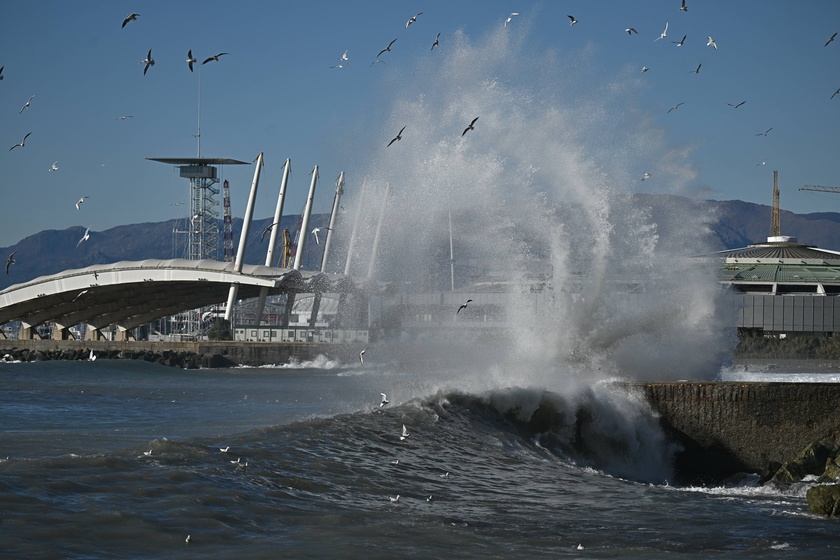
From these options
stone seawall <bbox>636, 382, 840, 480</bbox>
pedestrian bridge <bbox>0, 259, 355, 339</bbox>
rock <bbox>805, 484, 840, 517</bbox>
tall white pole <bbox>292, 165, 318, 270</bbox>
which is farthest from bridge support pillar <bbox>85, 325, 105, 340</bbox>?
rock <bbox>805, 484, 840, 517</bbox>

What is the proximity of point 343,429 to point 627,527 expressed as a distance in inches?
231

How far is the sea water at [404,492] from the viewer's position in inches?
419

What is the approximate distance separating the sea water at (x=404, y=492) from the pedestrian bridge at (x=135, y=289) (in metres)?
55.6

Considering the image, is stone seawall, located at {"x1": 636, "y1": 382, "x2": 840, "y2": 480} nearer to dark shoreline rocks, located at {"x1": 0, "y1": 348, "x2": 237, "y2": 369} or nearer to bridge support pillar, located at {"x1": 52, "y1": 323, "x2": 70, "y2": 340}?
dark shoreline rocks, located at {"x1": 0, "y1": 348, "x2": 237, "y2": 369}

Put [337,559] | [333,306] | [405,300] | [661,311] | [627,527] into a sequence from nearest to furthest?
[337,559] → [627,527] → [661,311] → [405,300] → [333,306]

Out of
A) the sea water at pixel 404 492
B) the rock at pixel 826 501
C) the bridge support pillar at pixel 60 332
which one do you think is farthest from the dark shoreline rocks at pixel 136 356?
the rock at pixel 826 501

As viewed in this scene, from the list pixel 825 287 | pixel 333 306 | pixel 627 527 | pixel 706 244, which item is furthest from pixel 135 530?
pixel 333 306

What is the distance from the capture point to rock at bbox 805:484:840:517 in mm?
13695

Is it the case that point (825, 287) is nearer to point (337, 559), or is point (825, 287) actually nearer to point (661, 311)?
point (661, 311)

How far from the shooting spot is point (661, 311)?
2862 cm

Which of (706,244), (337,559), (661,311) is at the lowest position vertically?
(337,559)

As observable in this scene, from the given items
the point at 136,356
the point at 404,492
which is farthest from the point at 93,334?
the point at 404,492

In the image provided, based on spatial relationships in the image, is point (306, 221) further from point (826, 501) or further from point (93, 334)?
point (826, 501)

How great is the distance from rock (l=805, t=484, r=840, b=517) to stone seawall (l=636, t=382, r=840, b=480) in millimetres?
5412
